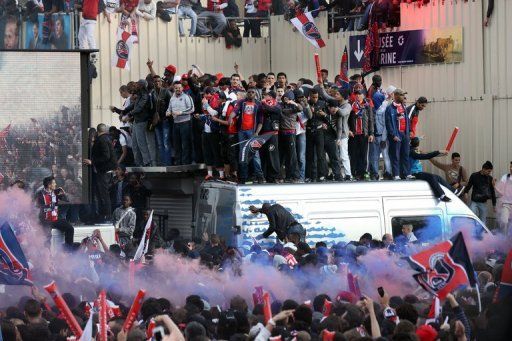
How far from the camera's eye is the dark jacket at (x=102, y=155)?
72.0 ft

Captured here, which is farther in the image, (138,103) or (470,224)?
(138,103)

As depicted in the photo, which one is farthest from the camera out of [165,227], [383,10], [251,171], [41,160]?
[383,10]

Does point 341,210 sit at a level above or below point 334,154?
below

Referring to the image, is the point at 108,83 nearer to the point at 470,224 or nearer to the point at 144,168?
the point at 144,168

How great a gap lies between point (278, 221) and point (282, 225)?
0.31 ft

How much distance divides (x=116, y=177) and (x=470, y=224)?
5544mm

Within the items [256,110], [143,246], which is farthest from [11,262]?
[256,110]

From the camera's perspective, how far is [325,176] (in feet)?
70.9

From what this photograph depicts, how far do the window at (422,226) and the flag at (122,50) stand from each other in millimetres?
7315

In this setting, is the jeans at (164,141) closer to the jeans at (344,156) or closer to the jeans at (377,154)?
the jeans at (344,156)

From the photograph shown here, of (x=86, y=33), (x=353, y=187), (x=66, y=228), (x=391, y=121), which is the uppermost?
(x=86, y=33)

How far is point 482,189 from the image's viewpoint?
76.6ft

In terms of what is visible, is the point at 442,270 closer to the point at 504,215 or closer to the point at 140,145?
the point at 504,215

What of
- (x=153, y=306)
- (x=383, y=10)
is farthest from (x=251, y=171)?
(x=153, y=306)
